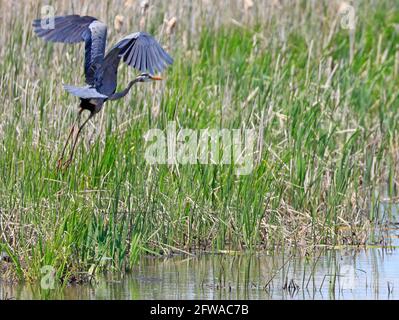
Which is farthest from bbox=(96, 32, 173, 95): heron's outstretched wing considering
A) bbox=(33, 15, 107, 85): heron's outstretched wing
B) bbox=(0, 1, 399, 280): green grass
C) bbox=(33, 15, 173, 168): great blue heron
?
bbox=(0, 1, 399, 280): green grass

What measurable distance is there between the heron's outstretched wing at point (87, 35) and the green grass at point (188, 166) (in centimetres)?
40

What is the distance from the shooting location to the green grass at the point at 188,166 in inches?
202

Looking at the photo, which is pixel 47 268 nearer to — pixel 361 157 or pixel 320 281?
pixel 320 281

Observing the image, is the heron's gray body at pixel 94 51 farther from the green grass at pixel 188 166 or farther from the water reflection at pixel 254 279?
the water reflection at pixel 254 279

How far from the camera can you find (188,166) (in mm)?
5867

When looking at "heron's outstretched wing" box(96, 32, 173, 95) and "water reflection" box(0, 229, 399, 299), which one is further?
"heron's outstretched wing" box(96, 32, 173, 95)

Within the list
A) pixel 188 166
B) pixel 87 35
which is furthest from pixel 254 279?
pixel 87 35

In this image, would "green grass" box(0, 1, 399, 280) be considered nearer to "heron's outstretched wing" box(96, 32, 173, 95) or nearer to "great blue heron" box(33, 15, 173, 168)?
"great blue heron" box(33, 15, 173, 168)

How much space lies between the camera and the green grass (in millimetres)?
5129

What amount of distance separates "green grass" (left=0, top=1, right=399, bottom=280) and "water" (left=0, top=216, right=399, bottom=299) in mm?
107

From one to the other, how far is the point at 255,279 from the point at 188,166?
97cm

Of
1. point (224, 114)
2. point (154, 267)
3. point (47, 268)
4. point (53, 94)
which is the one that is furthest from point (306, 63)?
point (47, 268)

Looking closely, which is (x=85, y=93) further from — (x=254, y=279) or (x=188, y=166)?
(x=254, y=279)

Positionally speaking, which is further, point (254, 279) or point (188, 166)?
point (188, 166)
